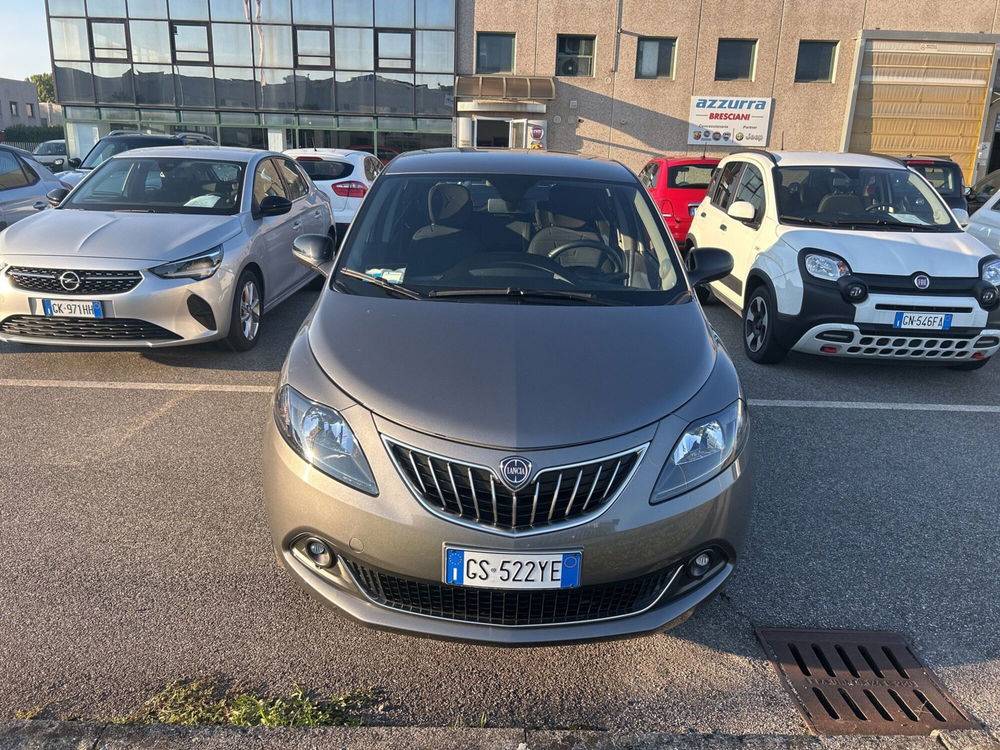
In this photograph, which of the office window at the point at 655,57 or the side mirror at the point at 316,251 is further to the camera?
the office window at the point at 655,57

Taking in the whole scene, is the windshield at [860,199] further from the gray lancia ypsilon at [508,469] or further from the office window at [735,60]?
the office window at [735,60]

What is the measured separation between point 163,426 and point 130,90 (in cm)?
2510

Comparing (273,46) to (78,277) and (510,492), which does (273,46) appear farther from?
(510,492)

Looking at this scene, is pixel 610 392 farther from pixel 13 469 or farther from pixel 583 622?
pixel 13 469

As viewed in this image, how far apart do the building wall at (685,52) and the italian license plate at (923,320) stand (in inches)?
856

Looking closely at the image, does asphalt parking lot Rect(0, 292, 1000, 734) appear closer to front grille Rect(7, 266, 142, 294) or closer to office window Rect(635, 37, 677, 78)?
front grille Rect(7, 266, 142, 294)

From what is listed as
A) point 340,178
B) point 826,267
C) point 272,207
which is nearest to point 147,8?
point 340,178

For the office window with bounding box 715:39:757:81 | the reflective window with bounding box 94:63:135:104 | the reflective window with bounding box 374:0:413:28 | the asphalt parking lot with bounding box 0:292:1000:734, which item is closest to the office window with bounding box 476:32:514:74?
the reflective window with bounding box 374:0:413:28

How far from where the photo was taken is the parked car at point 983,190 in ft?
33.5

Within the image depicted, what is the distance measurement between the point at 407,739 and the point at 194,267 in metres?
4.21

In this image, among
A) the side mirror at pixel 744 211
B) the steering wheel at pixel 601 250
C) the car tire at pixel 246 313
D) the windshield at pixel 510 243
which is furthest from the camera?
the side mirror at pixel 744 211

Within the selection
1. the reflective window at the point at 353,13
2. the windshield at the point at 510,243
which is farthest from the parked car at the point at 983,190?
the reflective window at the point at 353,13

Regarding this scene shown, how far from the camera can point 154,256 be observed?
527cm

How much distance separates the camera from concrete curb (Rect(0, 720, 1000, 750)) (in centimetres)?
217
